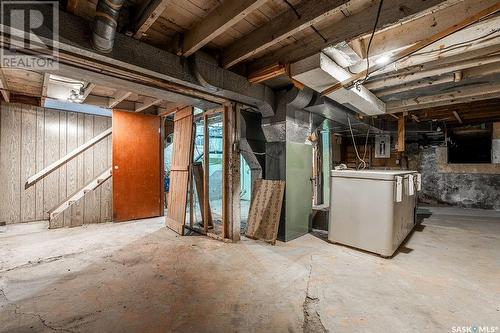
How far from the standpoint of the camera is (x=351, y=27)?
6.34 feet

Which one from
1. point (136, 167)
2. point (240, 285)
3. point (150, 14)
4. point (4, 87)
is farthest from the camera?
point (136, 167)

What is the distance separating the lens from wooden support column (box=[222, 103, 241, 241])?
3.45 metres

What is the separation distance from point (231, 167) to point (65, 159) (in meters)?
3.43

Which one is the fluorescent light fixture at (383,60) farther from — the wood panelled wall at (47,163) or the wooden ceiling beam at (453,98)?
the wood panelled wall at (47,163)

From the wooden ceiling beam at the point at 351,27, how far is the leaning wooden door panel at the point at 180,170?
198 centimetres

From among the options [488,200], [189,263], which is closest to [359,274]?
[189,263]

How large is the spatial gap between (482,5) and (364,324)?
2.35m

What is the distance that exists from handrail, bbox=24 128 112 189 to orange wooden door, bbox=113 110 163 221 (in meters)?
0.68

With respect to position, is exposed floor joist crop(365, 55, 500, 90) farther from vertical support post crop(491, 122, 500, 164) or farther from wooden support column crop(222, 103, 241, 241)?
vertical support post crop(491, 122, 500, 164)

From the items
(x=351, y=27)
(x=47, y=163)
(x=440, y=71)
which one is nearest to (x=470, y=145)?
(x=440, y=71)

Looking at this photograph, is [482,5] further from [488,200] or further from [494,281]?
[488,200]

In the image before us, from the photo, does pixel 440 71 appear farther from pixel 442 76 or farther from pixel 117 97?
pixel 117 97

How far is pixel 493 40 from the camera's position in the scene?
2027mm

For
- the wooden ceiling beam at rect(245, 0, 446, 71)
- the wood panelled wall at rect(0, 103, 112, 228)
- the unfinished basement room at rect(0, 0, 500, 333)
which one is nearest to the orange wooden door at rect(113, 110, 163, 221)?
the unfinished basement room at rect(0, 0, 500, 333)
